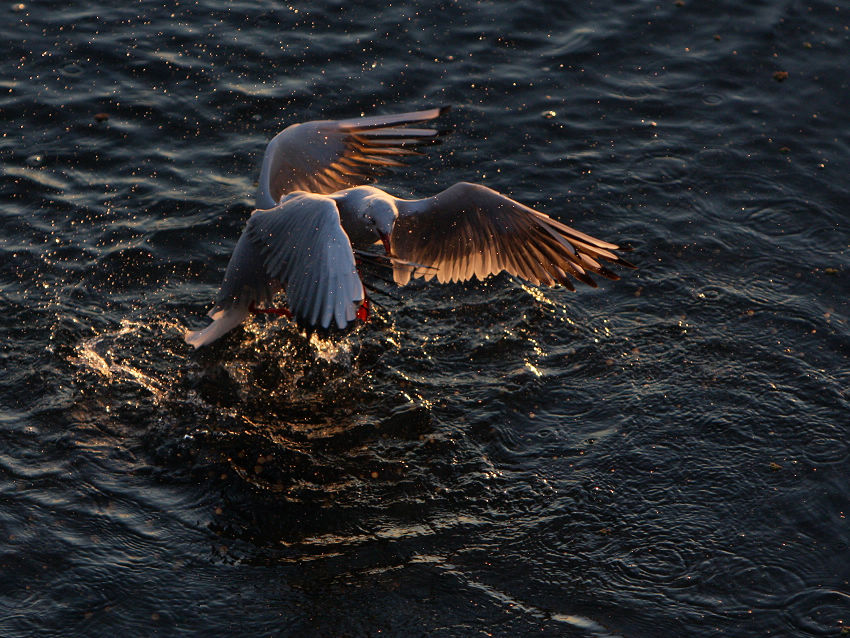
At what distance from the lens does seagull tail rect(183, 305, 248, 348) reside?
6824 millimetres

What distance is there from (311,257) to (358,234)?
34.8 inches

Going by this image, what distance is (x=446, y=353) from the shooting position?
716 centimetres

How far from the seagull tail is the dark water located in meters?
0.23

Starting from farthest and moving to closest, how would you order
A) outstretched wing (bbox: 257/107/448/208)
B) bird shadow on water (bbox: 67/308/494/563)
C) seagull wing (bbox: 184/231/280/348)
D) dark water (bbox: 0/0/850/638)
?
1. outstretched wing (bbox: 257/107/448/208)
2. seagull wing (bbox: 184/231/280/348)
3. bird shadow on water (bbox: 67/308/494/563)
4. dark water (bbox: 0/0/850/638)

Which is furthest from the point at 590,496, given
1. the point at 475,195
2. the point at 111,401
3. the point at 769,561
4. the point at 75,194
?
the point at 75,194

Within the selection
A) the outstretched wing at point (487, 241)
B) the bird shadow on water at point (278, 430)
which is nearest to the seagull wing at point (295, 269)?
the bird shadow on water at point (278, 430)

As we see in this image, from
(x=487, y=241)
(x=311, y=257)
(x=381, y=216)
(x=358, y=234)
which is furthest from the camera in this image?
(x=487, y=241)

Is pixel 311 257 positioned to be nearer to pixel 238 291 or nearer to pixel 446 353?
pixel 238 291

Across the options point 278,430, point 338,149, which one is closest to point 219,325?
point 278,430

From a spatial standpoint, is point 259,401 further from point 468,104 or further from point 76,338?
point 468,104

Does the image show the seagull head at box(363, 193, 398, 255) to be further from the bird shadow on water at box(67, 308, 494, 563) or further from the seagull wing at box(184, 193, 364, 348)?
the bird shadow on water at box(67, 308, 494, 563)

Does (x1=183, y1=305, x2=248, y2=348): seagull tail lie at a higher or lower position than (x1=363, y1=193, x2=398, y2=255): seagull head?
lower

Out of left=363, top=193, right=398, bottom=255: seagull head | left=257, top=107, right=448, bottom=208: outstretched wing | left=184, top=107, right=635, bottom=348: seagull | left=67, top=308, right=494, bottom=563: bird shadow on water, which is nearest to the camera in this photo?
left=67, top=308, right=494, bottom=563: bird shadow on water

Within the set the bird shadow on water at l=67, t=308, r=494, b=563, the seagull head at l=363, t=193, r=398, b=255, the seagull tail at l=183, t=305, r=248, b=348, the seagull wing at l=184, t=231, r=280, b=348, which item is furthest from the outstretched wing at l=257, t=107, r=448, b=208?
the bird shadow on water at l=67, t=308, r=494, b=563
